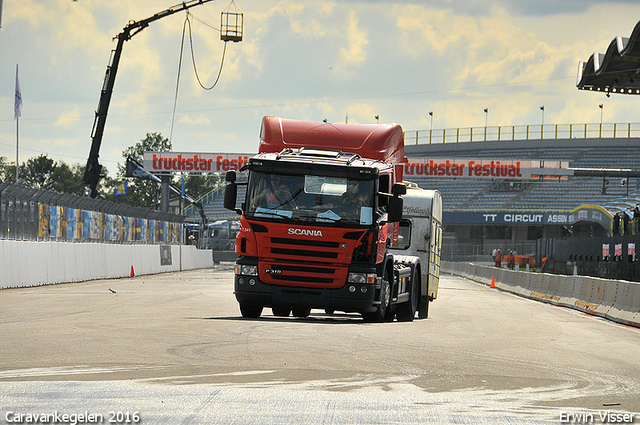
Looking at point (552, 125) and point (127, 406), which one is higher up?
point (552, 125)

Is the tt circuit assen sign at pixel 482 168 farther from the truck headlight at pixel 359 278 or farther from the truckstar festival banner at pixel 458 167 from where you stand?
the truck headlight at pixel 359 278

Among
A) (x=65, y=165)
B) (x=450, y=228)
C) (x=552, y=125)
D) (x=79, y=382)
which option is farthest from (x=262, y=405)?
(x=65, y=165)

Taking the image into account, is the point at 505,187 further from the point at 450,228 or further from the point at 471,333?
the point at 471,333

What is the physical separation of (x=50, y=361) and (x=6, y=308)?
29.7ft

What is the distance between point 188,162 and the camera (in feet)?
214

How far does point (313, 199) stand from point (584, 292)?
40.7ft

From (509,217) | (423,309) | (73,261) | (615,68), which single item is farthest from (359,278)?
(509,217)

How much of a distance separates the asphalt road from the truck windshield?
5.81 feet

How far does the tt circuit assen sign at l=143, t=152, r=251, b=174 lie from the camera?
64500 millimetres

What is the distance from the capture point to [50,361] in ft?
31.0

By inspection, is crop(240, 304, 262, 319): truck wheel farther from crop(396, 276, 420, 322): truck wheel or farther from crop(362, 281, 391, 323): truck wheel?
crop(396, 276, 420, 322): truck wheel

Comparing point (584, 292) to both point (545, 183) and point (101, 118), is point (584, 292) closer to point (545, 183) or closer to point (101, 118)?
point (101, 118)

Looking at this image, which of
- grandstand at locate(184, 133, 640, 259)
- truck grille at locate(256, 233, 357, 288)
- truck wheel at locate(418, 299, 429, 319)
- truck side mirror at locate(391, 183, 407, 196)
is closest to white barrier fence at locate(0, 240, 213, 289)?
truck wheel at locate(418, 299, 429, 319)
